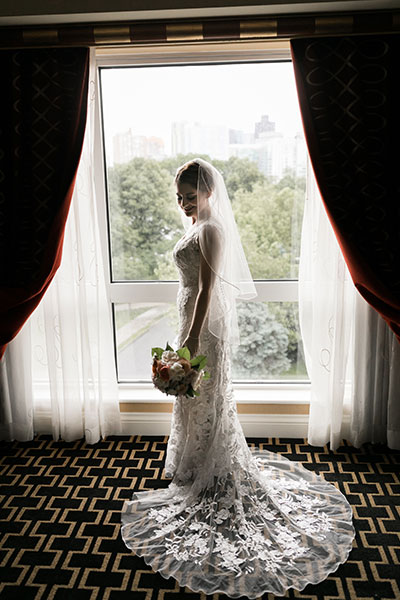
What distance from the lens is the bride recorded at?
229 centimetres

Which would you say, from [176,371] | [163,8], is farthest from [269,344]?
[163,8]

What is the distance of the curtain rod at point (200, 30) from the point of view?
2.82 m

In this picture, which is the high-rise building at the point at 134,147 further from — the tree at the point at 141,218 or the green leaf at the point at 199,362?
the green leaf at the point at 199,362

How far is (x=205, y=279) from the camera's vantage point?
8.53 ft

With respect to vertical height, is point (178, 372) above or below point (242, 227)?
below

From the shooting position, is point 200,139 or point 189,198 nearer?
point 189,198

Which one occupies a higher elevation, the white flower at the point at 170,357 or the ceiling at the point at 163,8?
the ceiling at the point at 163,8

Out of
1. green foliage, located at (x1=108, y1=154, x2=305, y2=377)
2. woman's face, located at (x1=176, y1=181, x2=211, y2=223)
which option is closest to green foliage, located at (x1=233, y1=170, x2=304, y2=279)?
green foliage, located at (x1=108, y1=154, x2=305, y2=377)

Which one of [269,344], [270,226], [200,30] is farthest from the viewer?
[269,344]

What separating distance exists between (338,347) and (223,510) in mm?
1223

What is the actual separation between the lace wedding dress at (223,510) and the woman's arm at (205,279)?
0.29 ft

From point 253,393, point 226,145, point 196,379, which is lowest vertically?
point 253,393

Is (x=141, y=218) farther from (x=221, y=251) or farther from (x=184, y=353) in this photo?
(x=184, y=353)

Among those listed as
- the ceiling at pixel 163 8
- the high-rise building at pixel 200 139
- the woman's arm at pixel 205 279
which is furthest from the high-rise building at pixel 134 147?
the woman's arm at pixel 205 279
